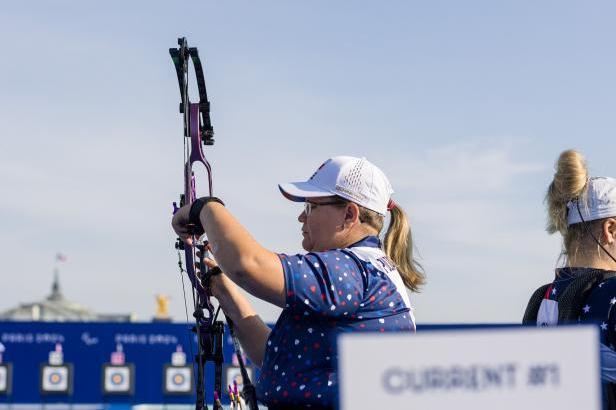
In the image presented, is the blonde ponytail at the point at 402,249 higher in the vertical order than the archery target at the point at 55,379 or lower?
higher

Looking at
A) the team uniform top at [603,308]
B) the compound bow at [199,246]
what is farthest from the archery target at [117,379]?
the team uniform top at [603,308]

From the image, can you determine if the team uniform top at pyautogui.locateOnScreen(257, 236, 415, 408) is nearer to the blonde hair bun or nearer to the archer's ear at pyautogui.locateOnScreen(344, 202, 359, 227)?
the archer's ear at pyautogui.locateOnScreen(344, 202, 359, 227)

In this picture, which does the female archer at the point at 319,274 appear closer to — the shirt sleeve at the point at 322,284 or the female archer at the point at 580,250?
the shirt sleeve at the point at 322,284

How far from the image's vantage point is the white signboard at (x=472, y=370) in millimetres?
1591

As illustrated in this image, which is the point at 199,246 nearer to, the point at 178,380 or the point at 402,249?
the point at 402,249

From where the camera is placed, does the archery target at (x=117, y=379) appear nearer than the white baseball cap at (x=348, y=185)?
No

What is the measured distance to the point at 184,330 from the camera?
13555mm

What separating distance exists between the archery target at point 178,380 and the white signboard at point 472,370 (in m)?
12.4

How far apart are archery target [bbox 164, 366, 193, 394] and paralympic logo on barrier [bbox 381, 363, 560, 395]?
12449 millimetres

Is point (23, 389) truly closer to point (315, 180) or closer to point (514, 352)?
point (315, 180)

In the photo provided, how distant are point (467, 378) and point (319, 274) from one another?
0.97 meters

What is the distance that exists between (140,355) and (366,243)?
443 inches

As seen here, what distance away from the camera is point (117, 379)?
1317cm

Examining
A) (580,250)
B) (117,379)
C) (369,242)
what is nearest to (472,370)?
(369,242)
